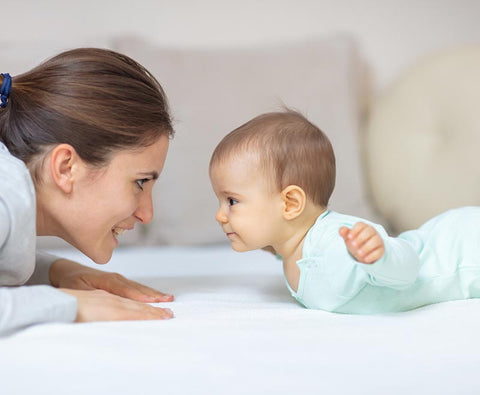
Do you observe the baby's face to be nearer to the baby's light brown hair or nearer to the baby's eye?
the baby's light brown hair

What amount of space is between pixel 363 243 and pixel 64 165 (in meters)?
0.56

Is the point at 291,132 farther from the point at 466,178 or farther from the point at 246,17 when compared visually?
the point at 246,17

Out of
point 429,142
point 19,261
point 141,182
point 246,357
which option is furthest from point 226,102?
point 246,357

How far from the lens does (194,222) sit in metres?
1.89

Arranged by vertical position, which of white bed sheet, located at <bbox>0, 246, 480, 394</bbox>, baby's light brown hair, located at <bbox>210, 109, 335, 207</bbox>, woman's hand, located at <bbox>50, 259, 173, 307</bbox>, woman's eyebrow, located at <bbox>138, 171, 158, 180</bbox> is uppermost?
baby's light brown hair, located at <bbox>210, 109, 335, 207</bbox>

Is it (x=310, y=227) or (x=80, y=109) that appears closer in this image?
(x=80, y=109)

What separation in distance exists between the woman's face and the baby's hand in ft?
1.45

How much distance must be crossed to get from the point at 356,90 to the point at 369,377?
1.39m

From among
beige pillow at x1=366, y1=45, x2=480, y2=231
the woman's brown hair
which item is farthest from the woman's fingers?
beige pillow at x1=366, y1=45, x2=480, y2=231

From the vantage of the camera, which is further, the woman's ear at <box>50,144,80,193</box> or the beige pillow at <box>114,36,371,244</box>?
the beige pillow at <box>114,36,371,244</box>

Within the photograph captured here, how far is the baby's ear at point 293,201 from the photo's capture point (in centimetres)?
125

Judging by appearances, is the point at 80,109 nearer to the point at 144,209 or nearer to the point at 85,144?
the point at 85,144

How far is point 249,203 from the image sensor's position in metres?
1.27

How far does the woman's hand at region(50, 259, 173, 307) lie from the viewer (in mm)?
1312
